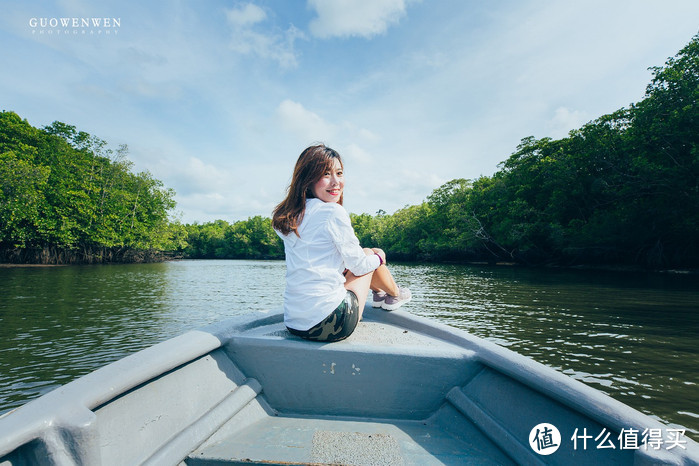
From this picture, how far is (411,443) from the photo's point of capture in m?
1.65

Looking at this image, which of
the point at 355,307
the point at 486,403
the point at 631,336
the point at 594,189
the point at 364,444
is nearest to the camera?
the point at 364,444

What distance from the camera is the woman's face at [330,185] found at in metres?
2.11

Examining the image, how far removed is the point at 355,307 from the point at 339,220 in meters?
0.52

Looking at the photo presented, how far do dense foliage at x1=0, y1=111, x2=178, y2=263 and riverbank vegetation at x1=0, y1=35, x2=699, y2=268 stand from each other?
0.27 feet

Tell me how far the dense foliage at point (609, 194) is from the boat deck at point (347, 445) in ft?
62.5

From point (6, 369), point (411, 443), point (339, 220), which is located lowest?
point (6, 369)

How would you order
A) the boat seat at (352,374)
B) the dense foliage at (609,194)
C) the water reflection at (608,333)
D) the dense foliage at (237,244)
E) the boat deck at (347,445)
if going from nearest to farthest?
1. the boat deck at (347,445)
2. the boat seat at (352,374)
3. the water reflection at (608,333)
4. the dense foliage at (609,194)
5. the dense foliage at (237,244)

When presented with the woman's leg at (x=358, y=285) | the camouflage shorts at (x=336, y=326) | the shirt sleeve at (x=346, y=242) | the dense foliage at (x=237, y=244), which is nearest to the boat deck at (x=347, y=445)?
the camouflage shorts at (x=336, y=326)

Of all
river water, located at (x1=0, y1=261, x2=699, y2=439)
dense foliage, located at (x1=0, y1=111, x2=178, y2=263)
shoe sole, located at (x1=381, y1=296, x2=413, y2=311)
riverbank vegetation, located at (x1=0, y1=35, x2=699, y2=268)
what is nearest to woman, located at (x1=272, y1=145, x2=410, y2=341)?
shoe sole, located at (x1=381, y1=296, x2=413, y2=311)

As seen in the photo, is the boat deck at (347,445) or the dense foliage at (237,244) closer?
the boat deck at (347,445)

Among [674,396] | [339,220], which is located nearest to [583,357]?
[674,396]

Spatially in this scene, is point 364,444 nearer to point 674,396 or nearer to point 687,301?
point 674,396

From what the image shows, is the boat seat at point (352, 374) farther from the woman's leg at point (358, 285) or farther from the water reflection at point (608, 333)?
the water reflection at point (608, 333)

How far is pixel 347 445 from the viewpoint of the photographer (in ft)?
5.25
